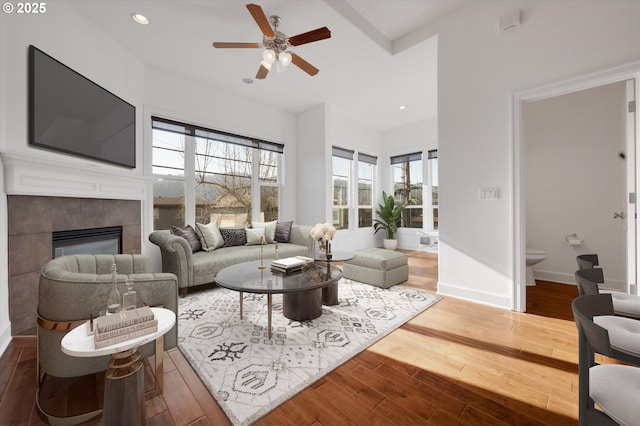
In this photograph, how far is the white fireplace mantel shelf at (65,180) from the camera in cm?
203

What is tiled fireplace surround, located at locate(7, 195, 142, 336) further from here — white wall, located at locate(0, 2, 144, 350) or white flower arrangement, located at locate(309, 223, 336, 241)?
white flower arrangement, located at locate(309, 223, 336, 241)

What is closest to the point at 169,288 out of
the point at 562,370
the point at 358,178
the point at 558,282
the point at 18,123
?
the point at 18,123

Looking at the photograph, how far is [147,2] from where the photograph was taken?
2.52 meters

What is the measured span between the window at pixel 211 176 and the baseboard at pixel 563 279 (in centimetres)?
426

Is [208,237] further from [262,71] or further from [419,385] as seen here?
[419,385]

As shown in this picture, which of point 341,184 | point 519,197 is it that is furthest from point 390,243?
point 519,197

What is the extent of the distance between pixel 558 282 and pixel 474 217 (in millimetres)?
1867

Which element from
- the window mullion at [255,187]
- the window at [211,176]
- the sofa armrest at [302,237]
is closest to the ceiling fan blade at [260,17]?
the window at [211,176]

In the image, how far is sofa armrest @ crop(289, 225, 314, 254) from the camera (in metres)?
4.28

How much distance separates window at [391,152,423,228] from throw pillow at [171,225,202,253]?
4791 millimetres

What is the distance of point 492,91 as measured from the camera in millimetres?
2676

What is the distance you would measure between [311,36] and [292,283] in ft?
7.24

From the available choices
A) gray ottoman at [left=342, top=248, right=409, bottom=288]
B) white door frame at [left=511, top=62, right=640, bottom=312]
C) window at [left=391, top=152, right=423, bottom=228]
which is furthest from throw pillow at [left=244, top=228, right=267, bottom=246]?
window at [left=391, top=152, right=423, bottom=228]

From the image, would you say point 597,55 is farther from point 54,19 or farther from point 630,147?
point 54,19
